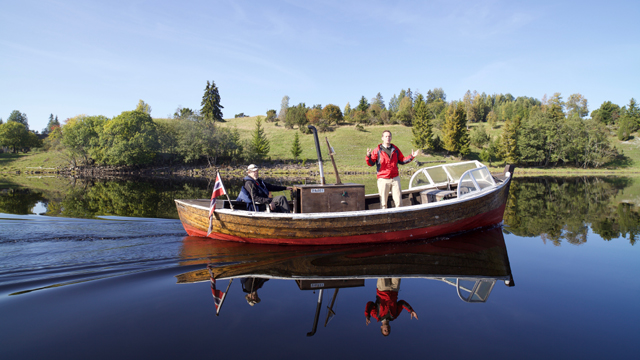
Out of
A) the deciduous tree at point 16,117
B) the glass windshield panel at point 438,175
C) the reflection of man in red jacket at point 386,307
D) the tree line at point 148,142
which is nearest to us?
the reflection of man in red jacket at point 386,307

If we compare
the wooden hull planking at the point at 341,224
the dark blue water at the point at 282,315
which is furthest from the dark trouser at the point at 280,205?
the dark blue water at the point at 282,315

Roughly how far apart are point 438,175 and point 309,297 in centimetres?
754

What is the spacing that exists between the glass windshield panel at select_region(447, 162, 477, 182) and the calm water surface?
2233 millimetres

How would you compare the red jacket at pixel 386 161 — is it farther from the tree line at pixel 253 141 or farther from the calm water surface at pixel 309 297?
the tree line at pixel 253 141

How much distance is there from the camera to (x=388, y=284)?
18.1 ft

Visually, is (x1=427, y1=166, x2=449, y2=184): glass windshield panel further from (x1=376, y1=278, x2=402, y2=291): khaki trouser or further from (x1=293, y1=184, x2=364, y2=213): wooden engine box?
(x1=376, y1=278, x2=402, y2=291): khaki trouser

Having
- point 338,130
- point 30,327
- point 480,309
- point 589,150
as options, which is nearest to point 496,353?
point 480,309

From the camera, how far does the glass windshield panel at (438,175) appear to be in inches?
434

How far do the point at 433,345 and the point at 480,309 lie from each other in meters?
1.36

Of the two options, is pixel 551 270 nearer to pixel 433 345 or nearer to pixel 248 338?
pixel 433 345

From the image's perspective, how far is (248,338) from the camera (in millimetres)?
3814

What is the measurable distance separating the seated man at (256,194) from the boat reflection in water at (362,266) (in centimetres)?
100

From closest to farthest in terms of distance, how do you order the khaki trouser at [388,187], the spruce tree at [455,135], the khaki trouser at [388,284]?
the khaki trouser at [388,284] → the khaki trouser at [388,187] → the spruce tree at [455,135]

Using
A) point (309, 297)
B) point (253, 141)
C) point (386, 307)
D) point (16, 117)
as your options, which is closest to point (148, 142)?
point (253, 141)
